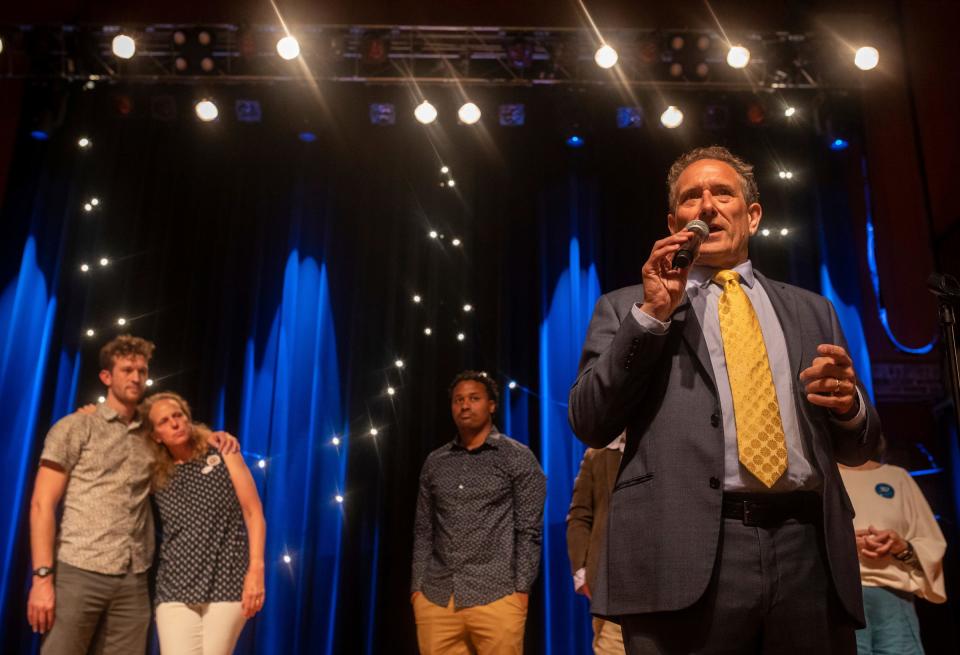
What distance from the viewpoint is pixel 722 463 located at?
130 centimetres

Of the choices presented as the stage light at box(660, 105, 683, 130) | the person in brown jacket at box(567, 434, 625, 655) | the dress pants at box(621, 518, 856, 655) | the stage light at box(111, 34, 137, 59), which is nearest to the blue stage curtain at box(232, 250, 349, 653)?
the stage light at box(111, 34, 137, 59)

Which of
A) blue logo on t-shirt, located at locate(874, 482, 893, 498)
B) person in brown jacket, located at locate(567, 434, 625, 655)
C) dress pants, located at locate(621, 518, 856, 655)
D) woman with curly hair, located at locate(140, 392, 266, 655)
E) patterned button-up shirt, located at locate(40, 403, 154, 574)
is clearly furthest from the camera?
blue logo on t-shirt, located at locate(874, 482, 893, 498)

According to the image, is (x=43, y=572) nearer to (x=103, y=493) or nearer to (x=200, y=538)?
(x=103, y=493)

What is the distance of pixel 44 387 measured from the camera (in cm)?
500

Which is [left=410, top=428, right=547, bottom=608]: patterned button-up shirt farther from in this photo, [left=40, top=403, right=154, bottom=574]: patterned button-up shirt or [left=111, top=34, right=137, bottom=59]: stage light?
[left=111, top=34, right=137, bottom=59]: stage light

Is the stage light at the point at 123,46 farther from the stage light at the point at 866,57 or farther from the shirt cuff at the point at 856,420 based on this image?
the shirt cuff at the point at 856,420

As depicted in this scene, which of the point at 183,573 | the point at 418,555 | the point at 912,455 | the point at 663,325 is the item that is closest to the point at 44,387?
the point at 183,573

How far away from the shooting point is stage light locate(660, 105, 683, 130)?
5.09m

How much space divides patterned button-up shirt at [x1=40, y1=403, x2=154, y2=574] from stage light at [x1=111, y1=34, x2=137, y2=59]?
2258 millimetres

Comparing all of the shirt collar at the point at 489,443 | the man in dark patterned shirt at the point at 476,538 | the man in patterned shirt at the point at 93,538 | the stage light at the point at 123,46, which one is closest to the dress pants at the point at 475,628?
the man in dark patterned shirt at the point at 476,538

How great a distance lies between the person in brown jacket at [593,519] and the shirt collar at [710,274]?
1.70m

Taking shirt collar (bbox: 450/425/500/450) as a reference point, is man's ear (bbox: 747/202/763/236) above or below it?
above

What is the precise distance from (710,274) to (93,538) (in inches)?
118

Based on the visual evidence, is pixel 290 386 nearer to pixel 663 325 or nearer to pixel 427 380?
pixel 427 380
